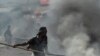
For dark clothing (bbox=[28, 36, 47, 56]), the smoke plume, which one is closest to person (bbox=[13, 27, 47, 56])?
dark clothing (bbox=[28, 36, 47, 56])

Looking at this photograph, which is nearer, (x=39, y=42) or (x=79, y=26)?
(x=39, y=42)

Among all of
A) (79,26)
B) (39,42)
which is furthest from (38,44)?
(79,26)

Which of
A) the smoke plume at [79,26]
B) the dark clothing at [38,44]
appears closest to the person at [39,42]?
the dark clothing at [38,44]

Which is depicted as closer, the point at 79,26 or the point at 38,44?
the point at 38,44

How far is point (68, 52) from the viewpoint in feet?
30.5

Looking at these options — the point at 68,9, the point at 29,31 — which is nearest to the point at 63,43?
the point at 68,9

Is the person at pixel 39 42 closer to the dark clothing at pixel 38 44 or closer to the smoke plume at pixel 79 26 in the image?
the dark clothing at pixel 38 44

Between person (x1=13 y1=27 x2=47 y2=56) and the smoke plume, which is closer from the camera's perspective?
person (x1=13 y1=27 x2=47 y2=56)

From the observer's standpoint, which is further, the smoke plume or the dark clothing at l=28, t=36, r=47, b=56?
the smoke plume

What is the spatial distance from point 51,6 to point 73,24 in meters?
1.54

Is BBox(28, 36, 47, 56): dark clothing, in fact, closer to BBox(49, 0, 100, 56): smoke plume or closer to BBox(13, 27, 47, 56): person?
BBox(13, 27, 47, 56): person

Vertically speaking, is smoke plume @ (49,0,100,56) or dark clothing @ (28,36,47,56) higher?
smoke plume @ (49,0,100,56)

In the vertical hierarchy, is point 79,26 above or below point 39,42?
above

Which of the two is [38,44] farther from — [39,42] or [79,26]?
[79,26]
